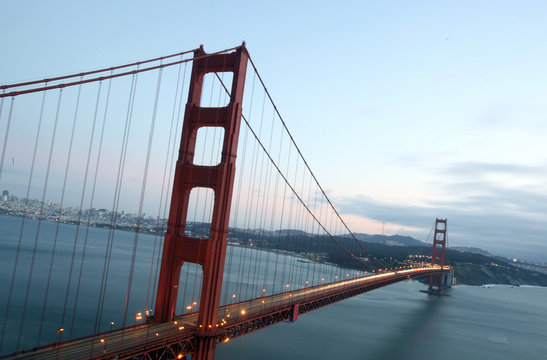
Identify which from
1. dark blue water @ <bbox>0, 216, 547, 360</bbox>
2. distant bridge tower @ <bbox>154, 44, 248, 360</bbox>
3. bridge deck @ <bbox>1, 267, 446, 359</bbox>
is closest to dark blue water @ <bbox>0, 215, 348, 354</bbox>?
dark blue water @ <bbox>0, 216, 547, 360</bbox>

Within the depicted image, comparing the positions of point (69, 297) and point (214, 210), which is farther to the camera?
point (69, 297)

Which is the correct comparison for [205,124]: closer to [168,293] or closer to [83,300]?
[168,293]

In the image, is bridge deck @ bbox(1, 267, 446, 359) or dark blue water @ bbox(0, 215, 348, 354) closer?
bridge deck @ bbox(1, 267, 446, 359)

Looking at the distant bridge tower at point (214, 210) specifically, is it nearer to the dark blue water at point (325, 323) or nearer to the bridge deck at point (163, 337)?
the bridge deck at point (163, 337)

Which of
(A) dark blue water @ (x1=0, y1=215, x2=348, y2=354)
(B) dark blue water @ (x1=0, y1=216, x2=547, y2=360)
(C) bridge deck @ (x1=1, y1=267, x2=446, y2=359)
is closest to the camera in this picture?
(C) bridge deck @ (x1=1, y1=267, x2=446, y2=359)

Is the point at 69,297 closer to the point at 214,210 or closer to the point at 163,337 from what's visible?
the point at 163,337

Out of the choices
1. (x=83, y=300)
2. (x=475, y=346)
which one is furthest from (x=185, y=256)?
(x=475, y=346)

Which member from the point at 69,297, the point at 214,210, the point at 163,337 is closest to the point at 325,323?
the point at 69,297

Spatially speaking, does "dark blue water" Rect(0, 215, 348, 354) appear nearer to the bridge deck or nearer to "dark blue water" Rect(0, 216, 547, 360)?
"dark blue water" Rect(0, 216, 547, 360)
